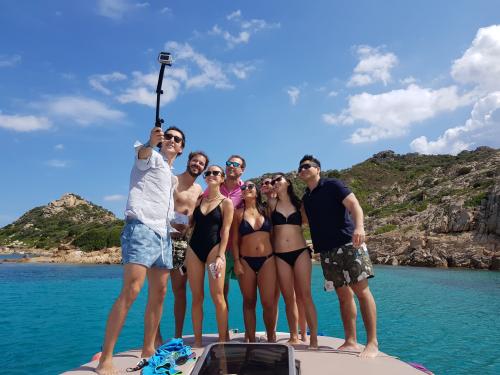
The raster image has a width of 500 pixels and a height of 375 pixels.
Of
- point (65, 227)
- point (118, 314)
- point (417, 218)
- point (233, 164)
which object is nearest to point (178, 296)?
point (118, 314)

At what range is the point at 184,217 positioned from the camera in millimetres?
4953

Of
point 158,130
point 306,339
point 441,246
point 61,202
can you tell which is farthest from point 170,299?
point 61,202

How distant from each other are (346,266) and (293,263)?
0.71m

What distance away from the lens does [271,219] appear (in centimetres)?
497

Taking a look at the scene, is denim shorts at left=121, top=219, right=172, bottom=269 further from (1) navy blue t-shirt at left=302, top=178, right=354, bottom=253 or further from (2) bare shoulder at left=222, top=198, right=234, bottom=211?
(1) navy blue t-shirt at left=302, top=178, right=354, bottom=253

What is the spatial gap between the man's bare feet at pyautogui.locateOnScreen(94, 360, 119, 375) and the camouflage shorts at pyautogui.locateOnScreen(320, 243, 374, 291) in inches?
103

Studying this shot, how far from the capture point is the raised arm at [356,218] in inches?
169

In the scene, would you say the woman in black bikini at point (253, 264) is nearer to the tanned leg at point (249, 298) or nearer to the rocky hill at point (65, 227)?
the tanned leg at point (249, 298)

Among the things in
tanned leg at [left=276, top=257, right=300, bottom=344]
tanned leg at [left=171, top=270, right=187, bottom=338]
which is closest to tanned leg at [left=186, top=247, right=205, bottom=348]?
tanned leg at [left=171, top=270, right=187, bottom=338]

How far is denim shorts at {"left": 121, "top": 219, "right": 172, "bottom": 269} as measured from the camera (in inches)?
147

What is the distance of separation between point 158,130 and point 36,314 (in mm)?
13229

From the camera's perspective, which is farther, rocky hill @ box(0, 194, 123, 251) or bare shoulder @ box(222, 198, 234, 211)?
rocky hill @ box(0, 194, 123, 251)

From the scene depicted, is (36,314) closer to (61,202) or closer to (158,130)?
(158,130)

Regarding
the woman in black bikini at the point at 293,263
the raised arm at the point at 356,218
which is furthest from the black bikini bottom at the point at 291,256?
the raised arm at the point at 356,218
